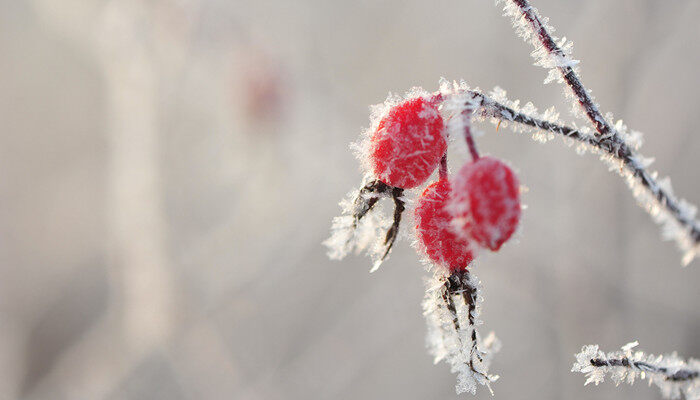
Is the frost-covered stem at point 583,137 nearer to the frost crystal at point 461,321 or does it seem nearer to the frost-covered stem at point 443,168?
the frost-covered stem at point 443,168

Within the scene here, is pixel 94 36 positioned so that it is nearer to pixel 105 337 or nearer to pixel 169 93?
pixel 169 93

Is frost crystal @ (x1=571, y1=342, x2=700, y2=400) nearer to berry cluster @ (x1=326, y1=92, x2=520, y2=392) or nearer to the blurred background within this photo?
berry cluster @ (x1=326, y1=92, x2=520, y2=392)

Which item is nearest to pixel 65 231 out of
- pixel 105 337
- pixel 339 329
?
pixel 105 337

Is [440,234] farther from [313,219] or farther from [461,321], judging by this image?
[313,219]

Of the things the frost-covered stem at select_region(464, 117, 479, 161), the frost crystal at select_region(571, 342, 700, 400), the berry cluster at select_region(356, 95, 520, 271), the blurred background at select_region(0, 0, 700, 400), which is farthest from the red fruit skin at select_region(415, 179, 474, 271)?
the blurred background at select_region(0, 0, 700, 400)

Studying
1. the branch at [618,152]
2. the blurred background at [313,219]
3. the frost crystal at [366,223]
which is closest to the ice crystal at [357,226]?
the frost crystal at [366,223]

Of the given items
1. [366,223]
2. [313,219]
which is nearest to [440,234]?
[366,223]
